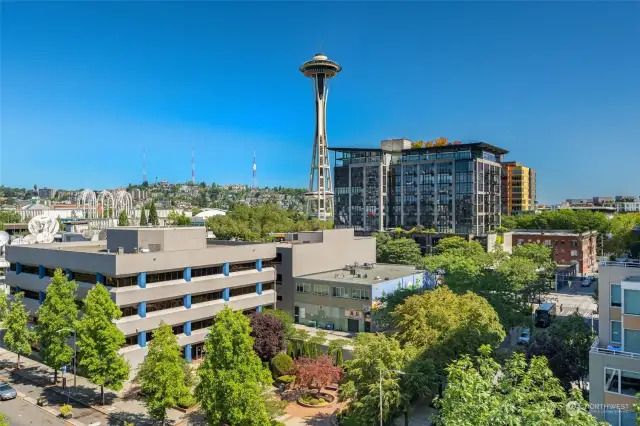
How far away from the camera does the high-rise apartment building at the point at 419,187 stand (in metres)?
108

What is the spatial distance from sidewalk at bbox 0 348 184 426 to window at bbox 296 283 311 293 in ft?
77.3

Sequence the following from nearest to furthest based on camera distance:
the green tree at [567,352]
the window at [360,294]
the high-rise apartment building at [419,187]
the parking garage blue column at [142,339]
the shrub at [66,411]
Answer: the green tree at [567,352] < the shrub at [66,411] < the parking garage blue column at [142,339] < the window at [360,294] < the high-rise apartment building at [419,187]

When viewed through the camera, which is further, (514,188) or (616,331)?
(514,188)

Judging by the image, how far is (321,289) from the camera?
56.3 m

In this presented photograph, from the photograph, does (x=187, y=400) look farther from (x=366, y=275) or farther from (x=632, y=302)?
(x=366, y=275)

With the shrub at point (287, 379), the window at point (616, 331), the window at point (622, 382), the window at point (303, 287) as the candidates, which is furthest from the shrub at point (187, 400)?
the window at point (616, 331)

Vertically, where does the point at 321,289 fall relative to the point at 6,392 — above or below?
above

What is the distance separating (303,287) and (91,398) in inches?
1034

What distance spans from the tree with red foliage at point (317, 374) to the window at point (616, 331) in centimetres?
2100

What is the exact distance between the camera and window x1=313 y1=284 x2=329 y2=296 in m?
55.9

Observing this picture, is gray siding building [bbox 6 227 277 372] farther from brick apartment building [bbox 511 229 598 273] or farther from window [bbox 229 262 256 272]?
brick apartment building [bbox 511 229 598 273]

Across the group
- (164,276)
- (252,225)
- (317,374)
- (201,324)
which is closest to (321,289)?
(201,324)

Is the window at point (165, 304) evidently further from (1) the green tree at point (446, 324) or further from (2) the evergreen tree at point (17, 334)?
(1) the green tree at point (446, 324)

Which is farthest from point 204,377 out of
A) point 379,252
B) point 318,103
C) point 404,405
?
point 318,103
